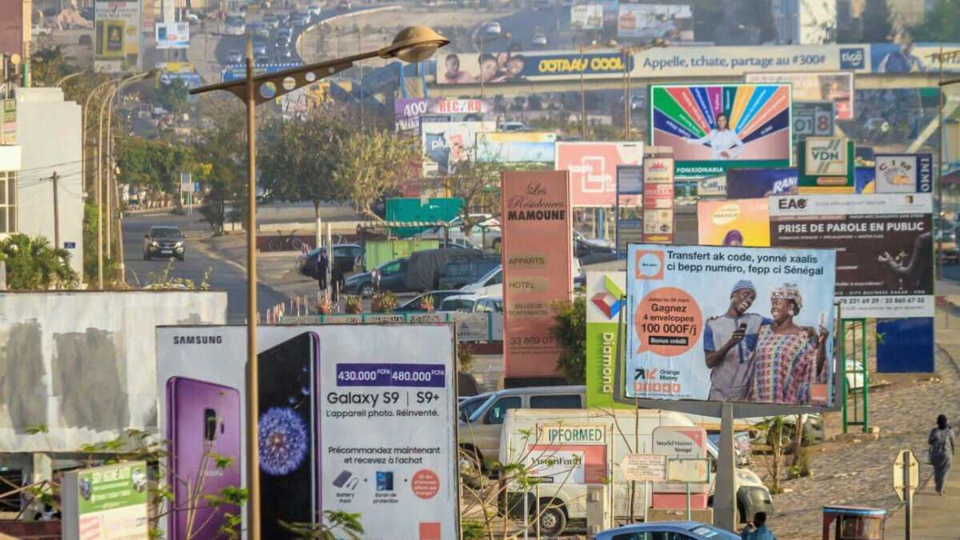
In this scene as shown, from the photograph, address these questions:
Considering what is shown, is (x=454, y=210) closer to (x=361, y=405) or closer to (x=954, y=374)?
(x=954, y=374)

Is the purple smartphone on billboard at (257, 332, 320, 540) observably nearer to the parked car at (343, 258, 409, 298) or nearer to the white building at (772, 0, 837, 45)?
the parked car at (343, 258, 409, 298)

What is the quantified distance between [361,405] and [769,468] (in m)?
12.5

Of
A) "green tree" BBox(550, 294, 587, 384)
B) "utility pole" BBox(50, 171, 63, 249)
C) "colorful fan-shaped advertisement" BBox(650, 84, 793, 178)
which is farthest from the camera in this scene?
"colorful fan-shaped advertisement" BBox(650, 84, 793, 178)

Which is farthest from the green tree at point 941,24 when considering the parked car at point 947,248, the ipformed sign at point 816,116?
the parked car at point 947,248

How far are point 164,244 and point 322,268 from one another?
1426cm

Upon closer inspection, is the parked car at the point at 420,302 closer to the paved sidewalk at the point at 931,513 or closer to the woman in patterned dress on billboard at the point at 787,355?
the paved sidewalk at the point at 931,513

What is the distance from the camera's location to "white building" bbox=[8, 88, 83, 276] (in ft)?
169

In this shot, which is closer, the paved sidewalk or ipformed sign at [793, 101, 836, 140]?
the paved sidewalk

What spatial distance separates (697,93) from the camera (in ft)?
232

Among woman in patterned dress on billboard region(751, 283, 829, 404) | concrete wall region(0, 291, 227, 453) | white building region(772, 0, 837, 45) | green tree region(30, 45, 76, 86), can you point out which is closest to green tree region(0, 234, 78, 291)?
woman in patterned dress on billboard region(751, 283, 829, 404)

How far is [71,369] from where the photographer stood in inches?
704

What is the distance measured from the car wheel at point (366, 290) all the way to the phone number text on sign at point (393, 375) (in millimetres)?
33181

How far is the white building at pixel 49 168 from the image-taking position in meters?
51.5

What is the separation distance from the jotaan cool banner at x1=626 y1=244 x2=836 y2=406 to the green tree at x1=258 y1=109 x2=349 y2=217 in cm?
5543
